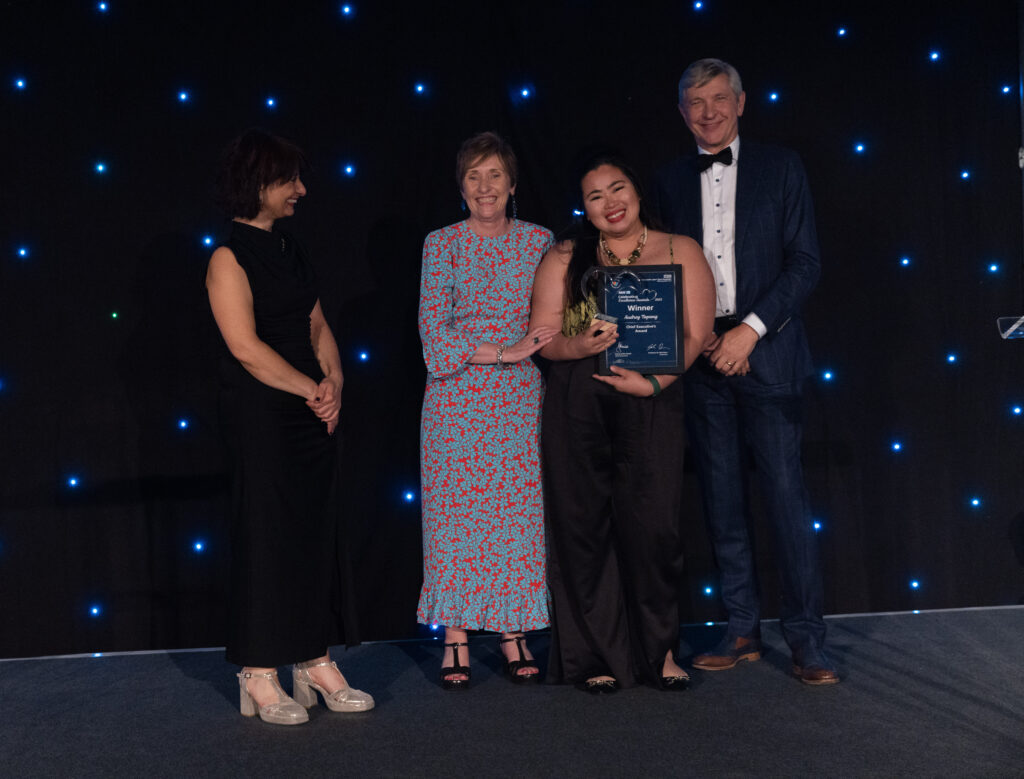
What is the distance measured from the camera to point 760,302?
3318 millimetres

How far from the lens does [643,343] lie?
3.14m

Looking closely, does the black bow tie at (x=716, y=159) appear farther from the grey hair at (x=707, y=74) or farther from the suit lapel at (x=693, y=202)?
the grey hair at (x=707, y=74)

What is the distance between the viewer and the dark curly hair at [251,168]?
3.09 metres

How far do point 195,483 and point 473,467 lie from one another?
122cm

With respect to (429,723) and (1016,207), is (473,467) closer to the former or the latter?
(429,723)

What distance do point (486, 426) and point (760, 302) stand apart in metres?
0.94

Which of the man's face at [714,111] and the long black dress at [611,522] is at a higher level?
the man's face at [714,111]

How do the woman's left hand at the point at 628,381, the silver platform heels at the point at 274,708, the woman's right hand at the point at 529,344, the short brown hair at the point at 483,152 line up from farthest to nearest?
1. the short brown hair at the point at 483,152
2. the woman's right hand at the point at 529,344
3. the woman's left hand at the point at 628,381
4. the silver platform heels at the point at 274,708

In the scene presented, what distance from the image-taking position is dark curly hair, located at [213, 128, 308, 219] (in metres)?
3.09

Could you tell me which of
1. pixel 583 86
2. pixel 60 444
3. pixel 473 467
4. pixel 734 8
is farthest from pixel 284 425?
pixel 734 8

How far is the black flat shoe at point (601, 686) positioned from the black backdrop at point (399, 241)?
1065mm

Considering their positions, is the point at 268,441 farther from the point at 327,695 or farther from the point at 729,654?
the point at 729,654

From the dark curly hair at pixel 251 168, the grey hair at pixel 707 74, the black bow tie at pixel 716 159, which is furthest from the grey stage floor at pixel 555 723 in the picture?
the grey hair at pixel 707 74

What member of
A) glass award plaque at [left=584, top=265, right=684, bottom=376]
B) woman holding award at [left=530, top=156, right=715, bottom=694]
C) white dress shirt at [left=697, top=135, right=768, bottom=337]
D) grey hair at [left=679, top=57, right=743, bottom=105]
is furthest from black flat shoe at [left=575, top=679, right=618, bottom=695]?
grey hair at [left=679, top=57, right=743, bottom=105]
